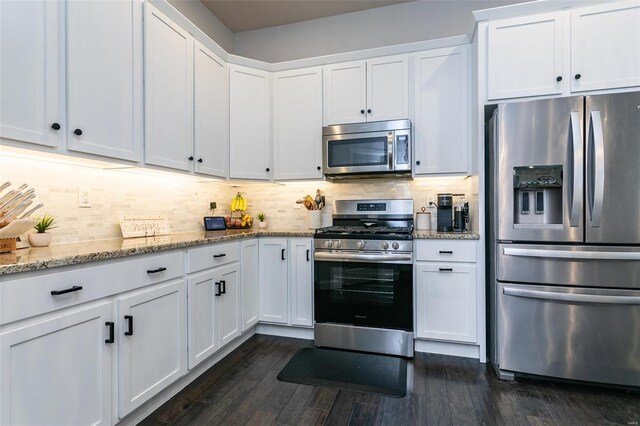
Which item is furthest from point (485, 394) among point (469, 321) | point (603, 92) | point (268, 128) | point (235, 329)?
point (268, 128)

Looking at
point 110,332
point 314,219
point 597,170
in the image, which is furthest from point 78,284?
point 597,170

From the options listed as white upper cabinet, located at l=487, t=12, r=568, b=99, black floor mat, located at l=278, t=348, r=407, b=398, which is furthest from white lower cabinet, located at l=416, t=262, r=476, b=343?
white upper cabinet, located at l=487, t=12, r=568, b=99

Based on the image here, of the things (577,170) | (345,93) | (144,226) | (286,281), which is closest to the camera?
(577,170)

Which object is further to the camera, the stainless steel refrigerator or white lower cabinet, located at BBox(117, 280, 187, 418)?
the stainless steel refrigerator

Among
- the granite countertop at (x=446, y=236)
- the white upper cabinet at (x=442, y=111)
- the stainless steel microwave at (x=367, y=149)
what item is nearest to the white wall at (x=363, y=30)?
the white upper cabinet at (x=442, y=111)

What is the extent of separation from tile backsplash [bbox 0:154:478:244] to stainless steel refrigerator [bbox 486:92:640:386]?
457mm

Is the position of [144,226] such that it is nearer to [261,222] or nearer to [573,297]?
[261,222]

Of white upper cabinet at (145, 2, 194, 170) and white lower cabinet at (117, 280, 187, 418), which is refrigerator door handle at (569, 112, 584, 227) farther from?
white upper cabinet at (145, 2, 194, 170)

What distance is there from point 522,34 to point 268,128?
2160 mm

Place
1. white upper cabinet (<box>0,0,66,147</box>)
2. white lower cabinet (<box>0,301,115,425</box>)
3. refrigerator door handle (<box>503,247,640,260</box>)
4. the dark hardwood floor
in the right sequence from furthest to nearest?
1. refrigerator door handle (<box>503,247,640,260</box>)
2. the dark hardwood floor
3. white upper cabinet (<box>0,0,66,147</box>)
4. white lower cabinet (<box>0,301,115,425</box>)

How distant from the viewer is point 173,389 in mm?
1896

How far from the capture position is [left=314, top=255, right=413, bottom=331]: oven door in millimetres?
2395

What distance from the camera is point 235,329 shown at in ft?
8.07

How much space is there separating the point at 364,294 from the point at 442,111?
1.67 meters
